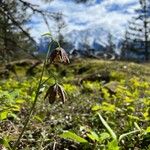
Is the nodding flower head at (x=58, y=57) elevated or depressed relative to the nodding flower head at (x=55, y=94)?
elevated

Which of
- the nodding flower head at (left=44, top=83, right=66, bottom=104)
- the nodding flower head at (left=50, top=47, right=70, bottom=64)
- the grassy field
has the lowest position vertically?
the grassy field

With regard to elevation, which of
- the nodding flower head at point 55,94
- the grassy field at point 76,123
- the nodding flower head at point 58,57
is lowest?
the grassy field at point 76,123

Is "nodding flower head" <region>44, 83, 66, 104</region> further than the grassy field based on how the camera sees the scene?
No

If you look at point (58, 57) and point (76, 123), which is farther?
point (76, 123)

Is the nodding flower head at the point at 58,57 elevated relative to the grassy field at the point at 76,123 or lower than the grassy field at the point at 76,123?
elevated

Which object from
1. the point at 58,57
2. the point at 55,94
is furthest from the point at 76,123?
the point at 58,57

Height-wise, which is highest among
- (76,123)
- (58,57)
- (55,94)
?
(58,57)

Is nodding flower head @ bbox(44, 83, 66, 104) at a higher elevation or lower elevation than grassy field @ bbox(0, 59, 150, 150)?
higher

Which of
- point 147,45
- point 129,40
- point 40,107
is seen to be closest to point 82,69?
point 40,107

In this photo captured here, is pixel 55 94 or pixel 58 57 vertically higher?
pixel 58 57

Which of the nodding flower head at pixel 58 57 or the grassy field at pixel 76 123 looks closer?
the nodding flower head at pixel 58 57

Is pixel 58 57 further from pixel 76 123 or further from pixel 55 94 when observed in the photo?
pixel 76 123

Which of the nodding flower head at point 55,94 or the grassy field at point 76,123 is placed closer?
the nodding flower head at point 55,94
